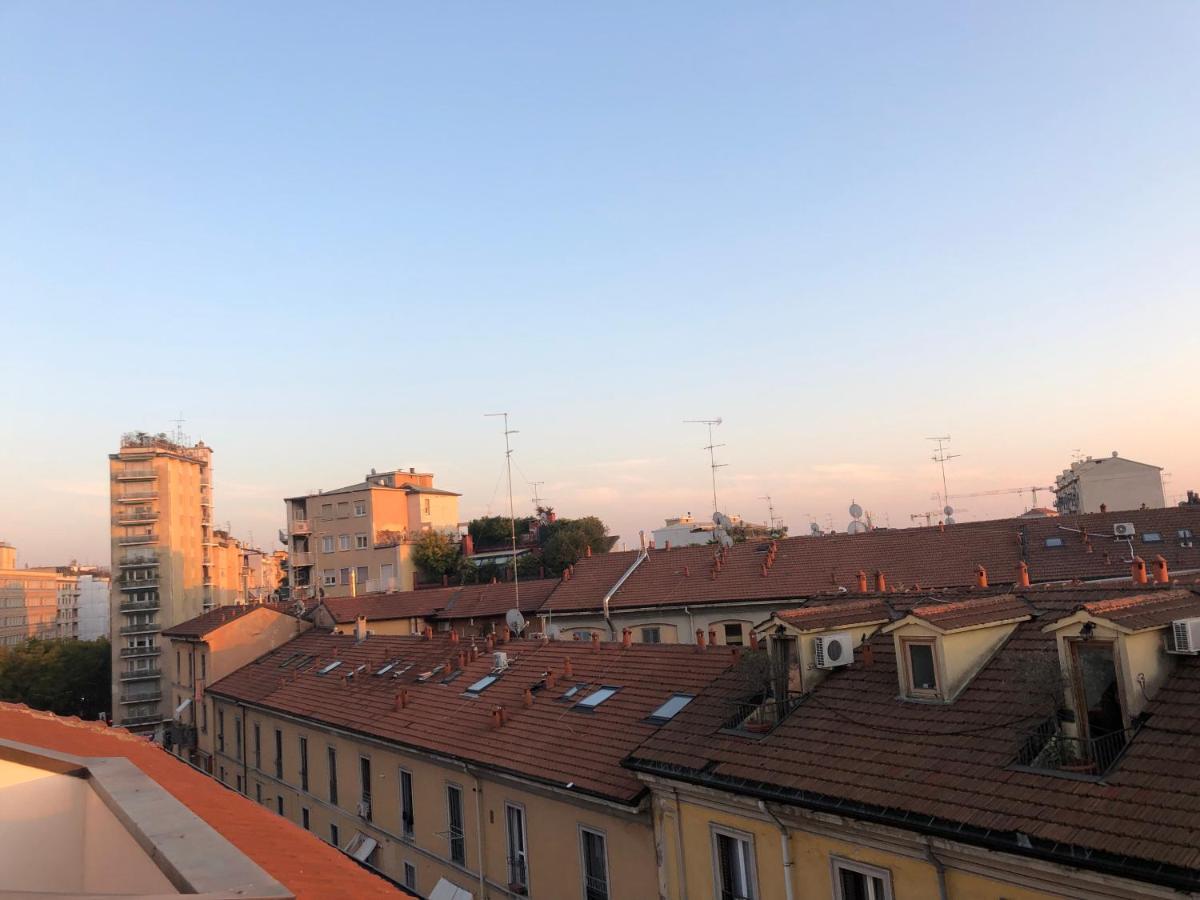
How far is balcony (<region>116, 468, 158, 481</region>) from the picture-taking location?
8000 cm

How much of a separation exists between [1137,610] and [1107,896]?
350cm

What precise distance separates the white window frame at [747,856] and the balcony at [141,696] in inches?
2807

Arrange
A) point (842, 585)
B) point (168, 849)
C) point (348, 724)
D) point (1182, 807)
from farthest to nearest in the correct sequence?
point (842, 585), point (348, 724), point (1182, 807), point (168, 849)

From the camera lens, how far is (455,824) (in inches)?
749

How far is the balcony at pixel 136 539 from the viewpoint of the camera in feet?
259

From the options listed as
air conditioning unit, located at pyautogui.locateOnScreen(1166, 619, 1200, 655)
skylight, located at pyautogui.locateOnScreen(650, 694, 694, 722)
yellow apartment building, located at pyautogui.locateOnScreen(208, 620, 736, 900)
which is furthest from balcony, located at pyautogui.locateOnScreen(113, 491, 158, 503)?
air conditioning unit, located at pyautogui.locateOnScreen(1166, 619, 1200, 655)

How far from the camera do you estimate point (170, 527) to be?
3177 inches

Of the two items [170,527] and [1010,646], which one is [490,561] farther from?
[1010,646]

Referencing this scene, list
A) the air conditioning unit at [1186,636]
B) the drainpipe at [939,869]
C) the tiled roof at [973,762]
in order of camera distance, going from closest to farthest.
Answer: the tiled roof at [973,762] → the drainpipe at [939,869] → the air conditioning unit at [1186,636]

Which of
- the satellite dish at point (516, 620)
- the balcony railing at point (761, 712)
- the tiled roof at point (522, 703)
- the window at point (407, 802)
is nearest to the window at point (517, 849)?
the tiled roof at point (522, 703)

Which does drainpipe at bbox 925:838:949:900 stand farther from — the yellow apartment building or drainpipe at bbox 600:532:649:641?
drainpipe at bbox 600:532:649:641

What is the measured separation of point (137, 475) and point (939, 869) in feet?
277

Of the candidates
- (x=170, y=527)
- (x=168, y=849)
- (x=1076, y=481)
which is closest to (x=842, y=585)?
(x=168, y=849)

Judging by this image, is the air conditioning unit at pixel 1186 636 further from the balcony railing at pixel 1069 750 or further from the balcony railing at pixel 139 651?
the balcony railing at pixel 139 651
